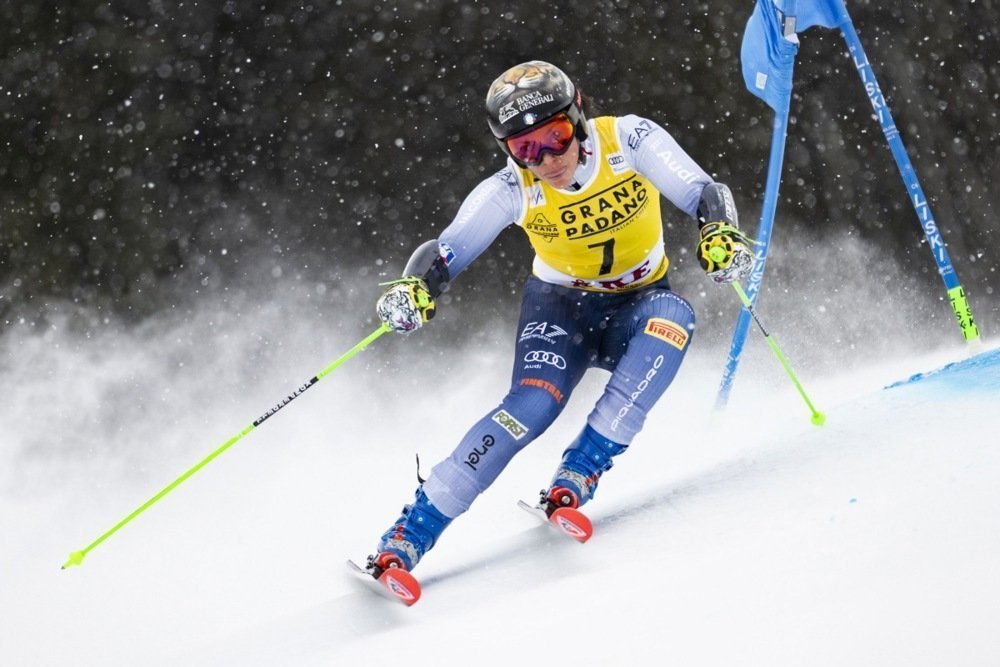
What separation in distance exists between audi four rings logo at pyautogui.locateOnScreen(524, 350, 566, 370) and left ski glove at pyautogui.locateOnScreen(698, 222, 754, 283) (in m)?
0.63

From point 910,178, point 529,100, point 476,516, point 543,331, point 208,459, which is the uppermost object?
point 529,100

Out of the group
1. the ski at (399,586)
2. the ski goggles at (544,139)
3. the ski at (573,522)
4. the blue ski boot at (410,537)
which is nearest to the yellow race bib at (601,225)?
the ski goggles at (544,139)

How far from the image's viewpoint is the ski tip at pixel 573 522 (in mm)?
3334

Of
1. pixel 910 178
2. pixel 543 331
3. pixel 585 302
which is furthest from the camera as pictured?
pixel 910 178

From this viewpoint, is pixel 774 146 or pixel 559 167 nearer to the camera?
pixel 559 167

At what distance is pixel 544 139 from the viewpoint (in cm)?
347

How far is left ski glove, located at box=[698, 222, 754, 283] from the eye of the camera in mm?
3383

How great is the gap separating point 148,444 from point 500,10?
402 centimetres

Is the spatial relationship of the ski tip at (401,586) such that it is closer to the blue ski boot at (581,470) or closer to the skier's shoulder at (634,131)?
the blue ski boot at (581,470)

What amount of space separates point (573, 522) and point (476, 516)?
165cm

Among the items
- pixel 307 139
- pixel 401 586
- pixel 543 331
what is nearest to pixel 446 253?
pixel 543 331

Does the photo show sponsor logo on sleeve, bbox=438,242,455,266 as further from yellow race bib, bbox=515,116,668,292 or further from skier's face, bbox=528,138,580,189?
skier's face, bbox=528,138,580,189

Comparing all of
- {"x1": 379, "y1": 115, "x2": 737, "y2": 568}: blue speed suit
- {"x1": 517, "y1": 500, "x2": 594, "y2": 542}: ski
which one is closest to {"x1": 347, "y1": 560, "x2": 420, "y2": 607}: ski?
{"x1": 379, "y1": 115, "x2": 737, "y2": 568}: blue speed suit

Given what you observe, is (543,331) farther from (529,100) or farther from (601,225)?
(529,100)
